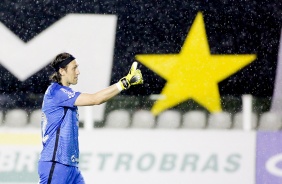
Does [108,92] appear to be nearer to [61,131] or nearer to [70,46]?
[61,131]

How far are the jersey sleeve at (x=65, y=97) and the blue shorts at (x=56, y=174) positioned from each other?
1.18ft

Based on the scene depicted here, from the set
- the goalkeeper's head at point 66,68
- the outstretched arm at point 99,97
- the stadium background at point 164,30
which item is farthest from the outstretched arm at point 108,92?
the stadium background at point 164,30

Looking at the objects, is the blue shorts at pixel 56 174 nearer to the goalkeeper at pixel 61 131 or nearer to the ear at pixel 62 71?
the goalkeeper at pixel 61 131

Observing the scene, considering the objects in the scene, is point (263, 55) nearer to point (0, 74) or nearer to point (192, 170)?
point (192, 170)

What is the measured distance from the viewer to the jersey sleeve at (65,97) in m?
4.52

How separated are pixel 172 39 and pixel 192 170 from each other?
163cm

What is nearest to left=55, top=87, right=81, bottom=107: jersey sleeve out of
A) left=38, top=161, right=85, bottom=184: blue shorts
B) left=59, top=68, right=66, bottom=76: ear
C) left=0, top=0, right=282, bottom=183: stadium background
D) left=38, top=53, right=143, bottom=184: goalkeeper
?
left=38, top=53, right=143, bottom=184: goalkeeper

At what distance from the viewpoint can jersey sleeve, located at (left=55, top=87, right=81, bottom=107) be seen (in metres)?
4.52

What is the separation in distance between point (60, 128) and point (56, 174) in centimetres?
27

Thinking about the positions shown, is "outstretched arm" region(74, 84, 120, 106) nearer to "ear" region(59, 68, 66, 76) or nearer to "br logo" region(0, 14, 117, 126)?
"ear" region(59, 68, 66, 76)

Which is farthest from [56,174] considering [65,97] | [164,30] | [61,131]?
[164,30]

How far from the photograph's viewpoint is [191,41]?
7.77 m

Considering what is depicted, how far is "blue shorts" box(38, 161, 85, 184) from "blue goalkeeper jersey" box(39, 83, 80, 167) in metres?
0.03

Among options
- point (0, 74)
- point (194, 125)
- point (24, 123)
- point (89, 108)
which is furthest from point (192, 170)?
point (0, 74)
